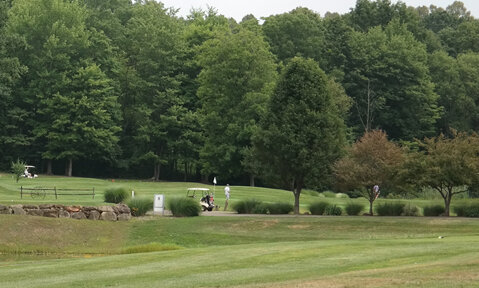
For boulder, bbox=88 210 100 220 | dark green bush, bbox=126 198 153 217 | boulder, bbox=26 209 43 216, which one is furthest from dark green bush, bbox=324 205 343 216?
boulder, bbox=26 209 43 216

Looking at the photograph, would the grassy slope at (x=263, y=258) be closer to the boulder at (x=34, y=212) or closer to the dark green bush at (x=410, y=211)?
the boulder at (x=34, y=212)

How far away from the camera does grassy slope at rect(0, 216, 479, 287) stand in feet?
60.9

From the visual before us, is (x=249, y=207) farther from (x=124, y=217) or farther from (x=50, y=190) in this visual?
(x=50, y=190)

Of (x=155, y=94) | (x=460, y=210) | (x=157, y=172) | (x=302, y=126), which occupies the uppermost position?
(x=155, y=94)

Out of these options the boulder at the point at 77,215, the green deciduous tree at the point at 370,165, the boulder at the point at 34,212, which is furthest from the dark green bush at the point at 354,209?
the boulder at the point at 34,212

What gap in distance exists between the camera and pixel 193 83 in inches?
3617

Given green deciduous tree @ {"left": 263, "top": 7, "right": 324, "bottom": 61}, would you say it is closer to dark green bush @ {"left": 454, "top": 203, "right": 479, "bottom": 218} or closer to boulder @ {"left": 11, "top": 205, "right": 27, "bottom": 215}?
dark green bush @ {"left": 454, "top": 203, "right": 479, "bottom": 218}

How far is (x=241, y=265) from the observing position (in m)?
22.3

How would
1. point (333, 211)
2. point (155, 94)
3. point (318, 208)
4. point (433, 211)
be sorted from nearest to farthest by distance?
point (433, 211), point (333, 211), point (318, 208), point (155, 94)

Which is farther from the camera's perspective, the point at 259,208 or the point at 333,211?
the point at 259,208

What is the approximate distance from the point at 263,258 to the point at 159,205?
2363 centimetres

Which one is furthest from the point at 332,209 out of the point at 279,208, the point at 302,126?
the point at 302,126

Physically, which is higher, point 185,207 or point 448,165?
point 448,165

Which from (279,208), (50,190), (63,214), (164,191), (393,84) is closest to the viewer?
(63,214)
